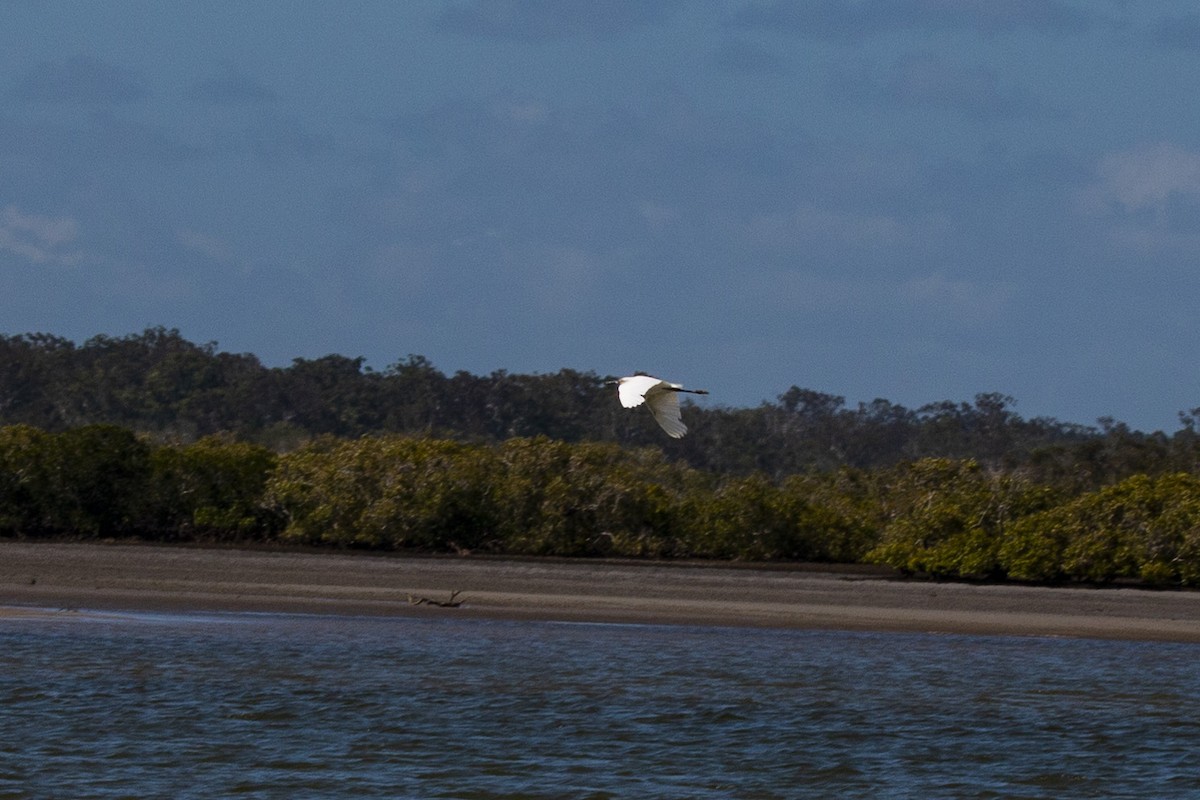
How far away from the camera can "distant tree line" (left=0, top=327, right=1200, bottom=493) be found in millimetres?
68875

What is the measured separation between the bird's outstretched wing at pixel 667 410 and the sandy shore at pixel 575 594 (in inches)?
326

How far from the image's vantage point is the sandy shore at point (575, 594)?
23250mm

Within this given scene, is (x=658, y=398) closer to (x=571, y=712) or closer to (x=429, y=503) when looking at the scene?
(x=571, y=712)

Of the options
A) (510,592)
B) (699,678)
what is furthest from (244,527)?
(699,678)

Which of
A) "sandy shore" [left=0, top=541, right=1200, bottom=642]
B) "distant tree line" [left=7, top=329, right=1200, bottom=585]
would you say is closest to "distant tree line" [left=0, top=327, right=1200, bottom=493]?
"distant tree line" [left=7, top=329, right=1200, bottom=585]

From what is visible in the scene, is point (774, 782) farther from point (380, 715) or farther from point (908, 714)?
point (380, 715)

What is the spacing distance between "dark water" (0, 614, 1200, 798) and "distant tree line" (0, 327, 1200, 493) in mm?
44200

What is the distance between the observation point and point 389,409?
7188 centimetres

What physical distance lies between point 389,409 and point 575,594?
47.6 m

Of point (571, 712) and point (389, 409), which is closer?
point (571, 712)

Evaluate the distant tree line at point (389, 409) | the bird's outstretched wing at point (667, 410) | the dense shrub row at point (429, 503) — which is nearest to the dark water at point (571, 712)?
the bird's outstretched wing at point (667, 410)

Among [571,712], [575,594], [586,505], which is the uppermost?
[586,505]

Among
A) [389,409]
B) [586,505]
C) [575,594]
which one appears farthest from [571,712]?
[389,409]

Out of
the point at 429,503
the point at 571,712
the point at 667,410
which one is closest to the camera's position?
the point at 667,410
